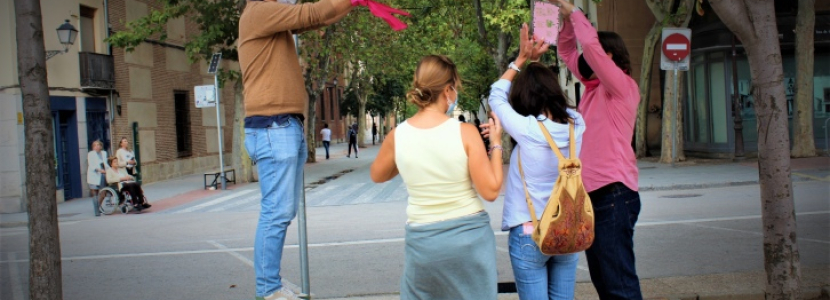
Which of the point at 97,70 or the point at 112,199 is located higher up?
the point at 97,70

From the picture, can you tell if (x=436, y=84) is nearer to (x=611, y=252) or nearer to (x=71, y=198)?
(x=611, y=252)

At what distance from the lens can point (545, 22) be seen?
406 centimetres

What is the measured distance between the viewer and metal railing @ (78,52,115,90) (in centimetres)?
2109

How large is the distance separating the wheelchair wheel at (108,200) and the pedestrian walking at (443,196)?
14.3 metres

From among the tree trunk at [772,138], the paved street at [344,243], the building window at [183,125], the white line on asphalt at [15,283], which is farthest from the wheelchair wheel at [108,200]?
the tree trunk at [772,138]

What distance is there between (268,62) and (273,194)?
0.71m

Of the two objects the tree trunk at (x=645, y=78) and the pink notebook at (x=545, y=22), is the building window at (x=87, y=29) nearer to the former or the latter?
the tree trunk at (x=645, y=78)

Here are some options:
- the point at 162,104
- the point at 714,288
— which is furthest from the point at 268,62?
the point at 162,104

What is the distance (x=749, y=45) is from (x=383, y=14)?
264 cm

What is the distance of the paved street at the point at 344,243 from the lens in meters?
6.98

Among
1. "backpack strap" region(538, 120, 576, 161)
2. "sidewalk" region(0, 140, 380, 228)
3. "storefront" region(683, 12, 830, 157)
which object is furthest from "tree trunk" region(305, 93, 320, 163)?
"backpack strap" region(538, 120, 576, 161)

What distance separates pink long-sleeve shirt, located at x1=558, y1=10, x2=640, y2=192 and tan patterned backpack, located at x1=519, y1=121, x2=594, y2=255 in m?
0.47

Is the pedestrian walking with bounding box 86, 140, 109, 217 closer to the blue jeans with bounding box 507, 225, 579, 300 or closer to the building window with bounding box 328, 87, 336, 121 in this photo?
the blue jeans with bounding box 507, 225, 579, 300

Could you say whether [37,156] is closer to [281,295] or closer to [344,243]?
[281,295]
